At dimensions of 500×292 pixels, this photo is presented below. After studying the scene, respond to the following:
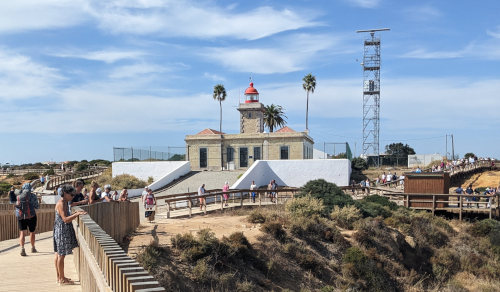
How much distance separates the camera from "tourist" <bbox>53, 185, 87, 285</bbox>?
8.11 meters

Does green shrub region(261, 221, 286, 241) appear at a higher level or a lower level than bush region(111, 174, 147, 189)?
lower

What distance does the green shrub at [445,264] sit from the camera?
67.5ft

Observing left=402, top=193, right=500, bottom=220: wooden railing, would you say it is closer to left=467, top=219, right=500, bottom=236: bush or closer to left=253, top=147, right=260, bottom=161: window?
left=467, top=219, right=500, bottom=236: bush

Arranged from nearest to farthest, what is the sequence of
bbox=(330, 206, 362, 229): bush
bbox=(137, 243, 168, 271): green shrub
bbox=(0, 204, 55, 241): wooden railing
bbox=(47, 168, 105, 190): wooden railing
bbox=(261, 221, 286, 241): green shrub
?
bbox=(137, 243, 168, 271): green shrub → bbox=(0, 204, 55, 241): wooden railing → bbox=(261, 221, 286, 241): green shrub → bbox=(330, 206, 362, 229): bush → bbox=(47, 168, 105, 190): wooden railing

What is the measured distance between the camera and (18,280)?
8.60 m

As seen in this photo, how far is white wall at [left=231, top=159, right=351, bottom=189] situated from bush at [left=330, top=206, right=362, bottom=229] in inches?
664

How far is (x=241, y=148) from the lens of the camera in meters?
48.7

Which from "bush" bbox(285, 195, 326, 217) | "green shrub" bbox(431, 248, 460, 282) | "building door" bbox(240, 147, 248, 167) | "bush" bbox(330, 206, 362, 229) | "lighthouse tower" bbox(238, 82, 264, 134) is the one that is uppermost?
"lighthouse tower" bbox(238, 82, 264, 134)

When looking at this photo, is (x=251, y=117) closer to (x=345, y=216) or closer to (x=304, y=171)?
(x=304, y=171)

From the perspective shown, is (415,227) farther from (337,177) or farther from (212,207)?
(337,177)

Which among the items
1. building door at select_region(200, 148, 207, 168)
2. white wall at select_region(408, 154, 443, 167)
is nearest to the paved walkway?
building door at select_region(200, 148, 207, 168)

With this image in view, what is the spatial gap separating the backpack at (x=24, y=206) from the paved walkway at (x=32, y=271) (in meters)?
0.92

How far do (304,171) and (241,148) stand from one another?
9.95 m

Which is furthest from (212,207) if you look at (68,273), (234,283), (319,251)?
(68,273)
